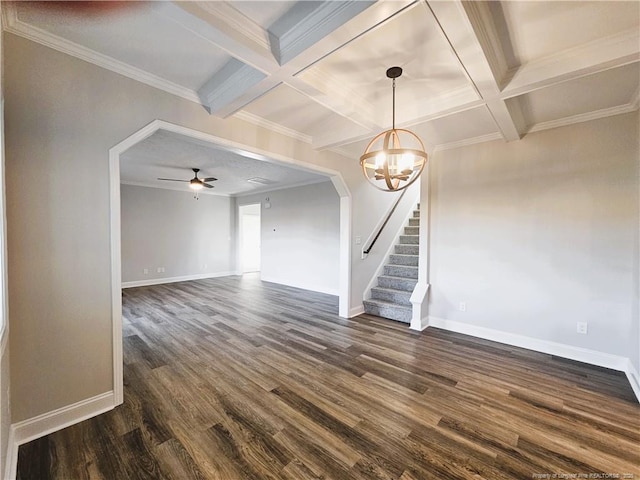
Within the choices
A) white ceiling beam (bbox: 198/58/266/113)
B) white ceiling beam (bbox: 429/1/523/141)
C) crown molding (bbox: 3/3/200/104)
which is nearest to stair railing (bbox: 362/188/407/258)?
white ceiling beam (bbox: 429/1/523/141)

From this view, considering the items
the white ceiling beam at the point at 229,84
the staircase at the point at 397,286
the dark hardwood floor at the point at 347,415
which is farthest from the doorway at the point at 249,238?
the white ceiling beam at the point at 229,84

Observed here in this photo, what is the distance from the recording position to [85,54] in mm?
1926

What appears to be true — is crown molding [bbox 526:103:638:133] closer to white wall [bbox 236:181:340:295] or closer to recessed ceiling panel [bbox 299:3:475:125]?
recessed ceiling panel [bbox 299:3:475:125]

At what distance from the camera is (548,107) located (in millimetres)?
2697

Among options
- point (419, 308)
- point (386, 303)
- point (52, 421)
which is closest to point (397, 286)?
point (386, 303)

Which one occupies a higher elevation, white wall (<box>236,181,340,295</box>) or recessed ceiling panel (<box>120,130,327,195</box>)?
recessed ceiling panel (<box>120,130,327,195</box>)

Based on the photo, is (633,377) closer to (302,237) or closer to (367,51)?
(367,51)

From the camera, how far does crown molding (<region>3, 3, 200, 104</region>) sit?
165 cm

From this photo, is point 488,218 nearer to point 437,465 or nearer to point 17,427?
point 437,465

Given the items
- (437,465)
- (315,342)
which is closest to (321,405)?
(437,465)

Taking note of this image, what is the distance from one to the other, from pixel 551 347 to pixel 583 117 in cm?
260

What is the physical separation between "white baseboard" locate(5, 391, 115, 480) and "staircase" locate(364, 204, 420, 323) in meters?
3.54

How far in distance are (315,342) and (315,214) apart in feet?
12.0

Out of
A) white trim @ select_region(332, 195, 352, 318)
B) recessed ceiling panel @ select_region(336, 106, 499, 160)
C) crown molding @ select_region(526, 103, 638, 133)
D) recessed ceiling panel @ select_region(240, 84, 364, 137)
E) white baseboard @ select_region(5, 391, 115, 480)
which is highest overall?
recessed ceiling panel @ select_region(240, 84, 364, 137)
